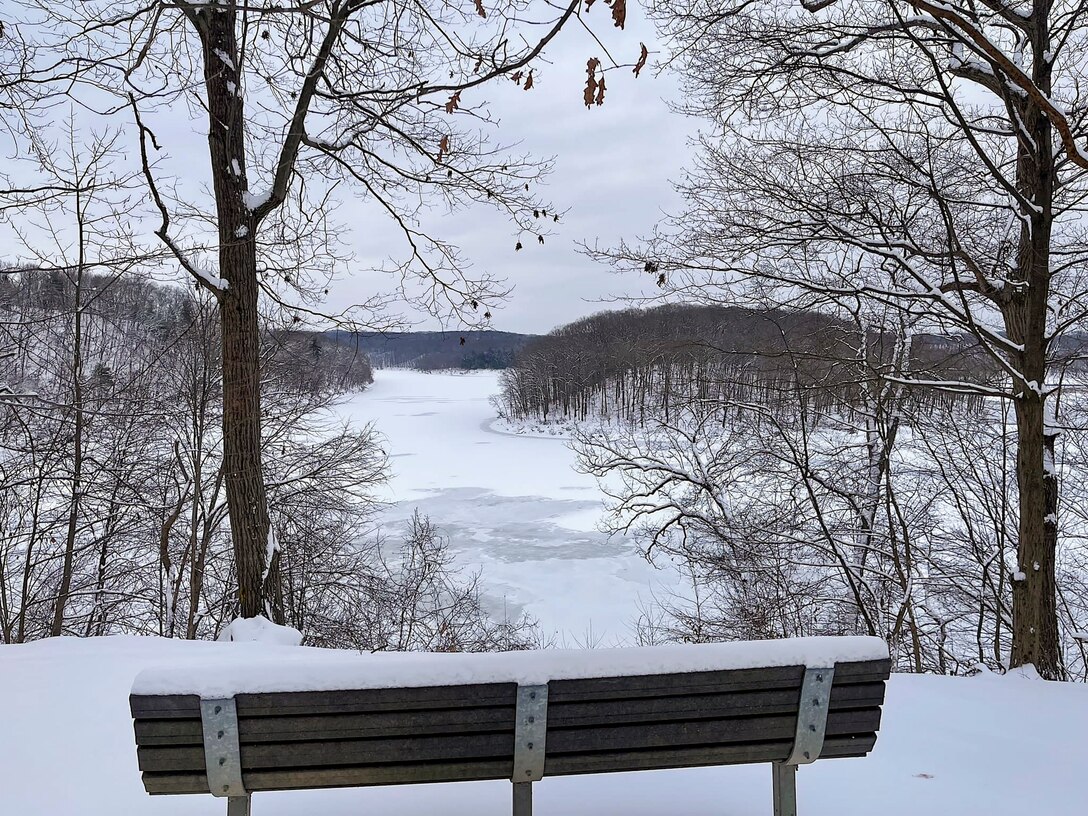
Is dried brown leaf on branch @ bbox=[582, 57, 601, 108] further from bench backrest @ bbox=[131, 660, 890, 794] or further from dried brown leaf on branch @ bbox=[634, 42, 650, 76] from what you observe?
bench backrest @ bbox=[131, 660, 890, 794]

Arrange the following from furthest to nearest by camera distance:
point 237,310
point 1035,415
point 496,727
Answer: point 237,310 → point 1035,415 → point 496,727

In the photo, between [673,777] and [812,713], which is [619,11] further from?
[673,777]

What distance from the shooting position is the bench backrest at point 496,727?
190 cm

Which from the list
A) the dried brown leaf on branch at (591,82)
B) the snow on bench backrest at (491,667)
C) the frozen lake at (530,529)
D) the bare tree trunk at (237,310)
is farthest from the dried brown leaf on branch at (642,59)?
the frozen lake at (530,529)

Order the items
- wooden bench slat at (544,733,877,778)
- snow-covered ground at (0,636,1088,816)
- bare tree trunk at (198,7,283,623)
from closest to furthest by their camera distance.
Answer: wooden bench slat at (544,733,877,778)
snow-covered ground at (0,636,1088,816)
bare tree trunk at (198,7,283,623)

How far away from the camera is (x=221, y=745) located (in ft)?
6.22

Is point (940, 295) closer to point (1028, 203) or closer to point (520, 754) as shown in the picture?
point (1028, 203)

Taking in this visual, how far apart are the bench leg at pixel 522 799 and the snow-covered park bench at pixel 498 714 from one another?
0.05 meters

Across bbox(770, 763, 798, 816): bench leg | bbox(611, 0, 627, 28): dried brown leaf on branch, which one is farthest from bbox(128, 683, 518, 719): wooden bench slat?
bbox(611, 0, 627, 28): dried brown leaf on branch

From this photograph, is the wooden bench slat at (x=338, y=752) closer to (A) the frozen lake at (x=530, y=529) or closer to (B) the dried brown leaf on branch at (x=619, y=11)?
(B) the dried brown leaf on branch at (x=619, y=11)

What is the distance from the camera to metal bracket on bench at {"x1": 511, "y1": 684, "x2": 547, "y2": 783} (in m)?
1.97

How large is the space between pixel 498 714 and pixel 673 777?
4.08ft

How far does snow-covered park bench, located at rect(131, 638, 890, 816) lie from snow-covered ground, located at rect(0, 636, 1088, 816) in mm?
630

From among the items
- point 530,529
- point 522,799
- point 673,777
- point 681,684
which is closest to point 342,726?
point 522,799
